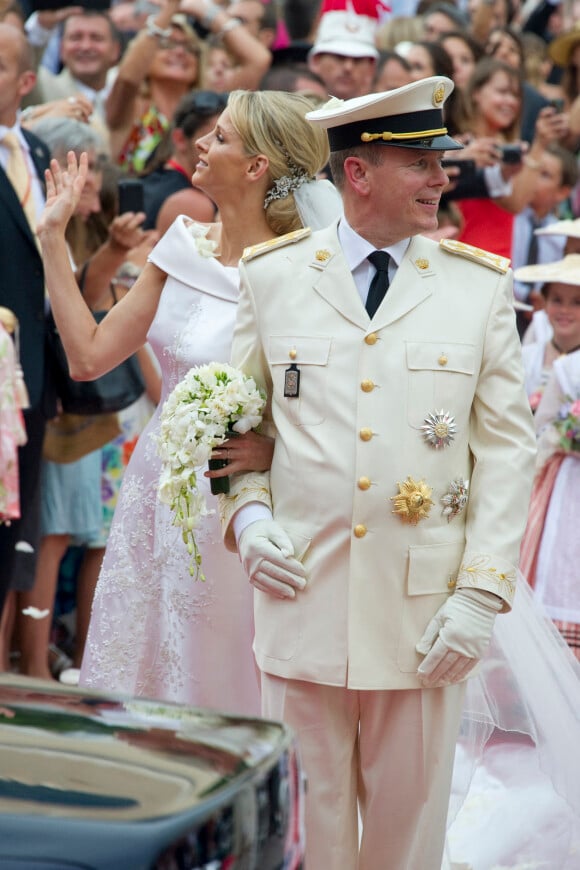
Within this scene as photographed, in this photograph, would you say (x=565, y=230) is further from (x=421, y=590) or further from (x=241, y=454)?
(x=421, y=590)

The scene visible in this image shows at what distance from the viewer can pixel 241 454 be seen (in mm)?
3354

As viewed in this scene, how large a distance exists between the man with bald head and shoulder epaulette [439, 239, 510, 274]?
2601mm

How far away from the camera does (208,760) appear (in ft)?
7.75

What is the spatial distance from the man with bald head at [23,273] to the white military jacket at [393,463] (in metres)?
2.49

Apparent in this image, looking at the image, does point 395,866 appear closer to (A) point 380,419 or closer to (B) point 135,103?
(A) point 380,419

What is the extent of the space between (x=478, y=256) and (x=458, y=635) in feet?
2.88

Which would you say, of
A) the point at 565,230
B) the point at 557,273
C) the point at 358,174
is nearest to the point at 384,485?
the point at 358,174

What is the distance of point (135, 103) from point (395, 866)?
541 cm

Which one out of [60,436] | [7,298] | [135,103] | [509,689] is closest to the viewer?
[509,689]

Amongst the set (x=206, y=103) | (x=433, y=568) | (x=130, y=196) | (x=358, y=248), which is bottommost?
(x=433, y=568)

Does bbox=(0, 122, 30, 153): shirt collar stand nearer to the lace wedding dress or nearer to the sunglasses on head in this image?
the sunglasses on head

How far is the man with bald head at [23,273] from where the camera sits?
18.3ft

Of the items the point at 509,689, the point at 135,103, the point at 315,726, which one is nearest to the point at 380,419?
the point at 315,726

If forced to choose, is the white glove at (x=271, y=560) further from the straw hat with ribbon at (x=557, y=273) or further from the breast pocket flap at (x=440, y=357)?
the straw hat with ribbon at (x=557, y=273)
